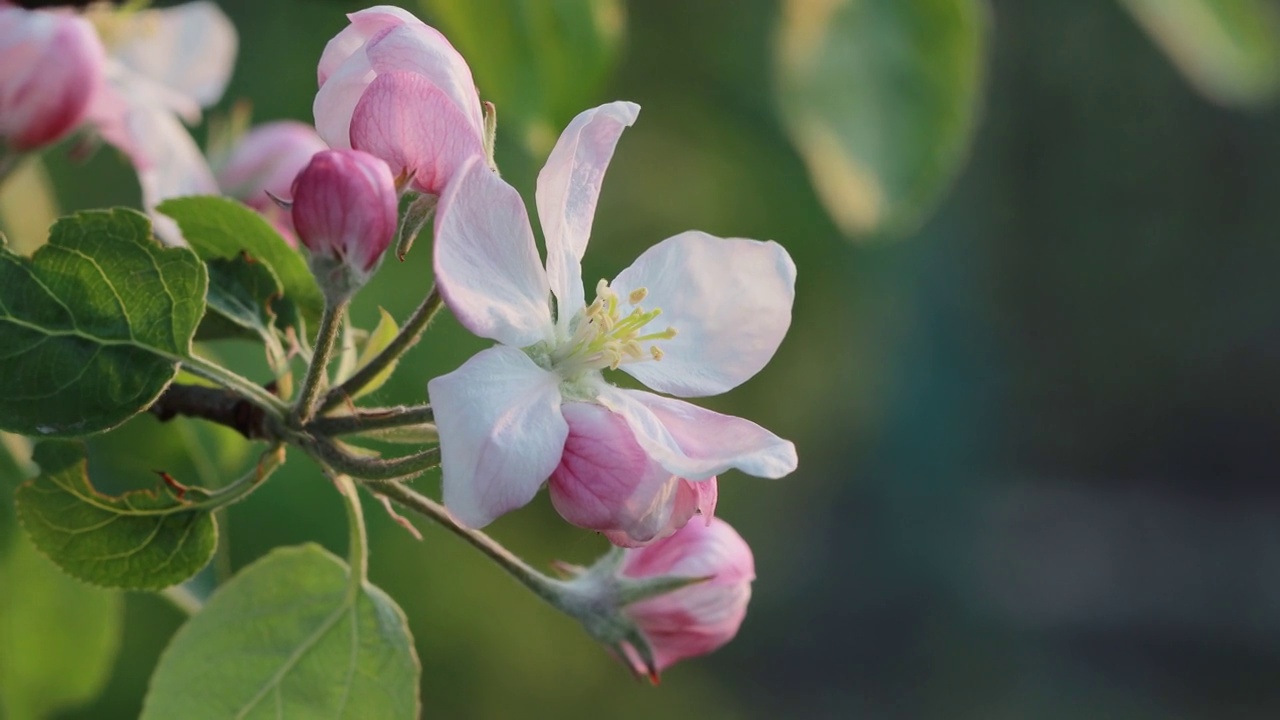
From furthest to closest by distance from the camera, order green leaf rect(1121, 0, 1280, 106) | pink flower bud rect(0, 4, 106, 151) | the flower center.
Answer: green leaf rect(1121, 0, 1280, 106)
pink flower bud rect(0, 4, 106, 151)
the flower center

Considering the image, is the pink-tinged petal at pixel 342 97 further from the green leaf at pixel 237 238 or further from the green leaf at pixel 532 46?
the green leaf at pixel 532 46

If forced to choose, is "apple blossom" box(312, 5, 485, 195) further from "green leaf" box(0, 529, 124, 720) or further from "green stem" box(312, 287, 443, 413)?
"green leaf" box(0, 529, 124, 720)

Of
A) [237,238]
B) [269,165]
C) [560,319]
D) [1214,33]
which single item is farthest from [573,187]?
[1214,33]

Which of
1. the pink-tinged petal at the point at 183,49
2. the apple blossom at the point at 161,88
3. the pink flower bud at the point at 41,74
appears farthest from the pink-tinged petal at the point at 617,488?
the pink-tinged petal at the point at 183,49

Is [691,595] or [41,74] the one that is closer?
[691,595]

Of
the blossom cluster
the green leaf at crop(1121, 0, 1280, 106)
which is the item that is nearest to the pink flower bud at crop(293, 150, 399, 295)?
the blossom cluster

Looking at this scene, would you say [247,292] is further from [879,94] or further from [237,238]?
[879,94]

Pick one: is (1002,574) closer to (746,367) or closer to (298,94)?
(298,94)
